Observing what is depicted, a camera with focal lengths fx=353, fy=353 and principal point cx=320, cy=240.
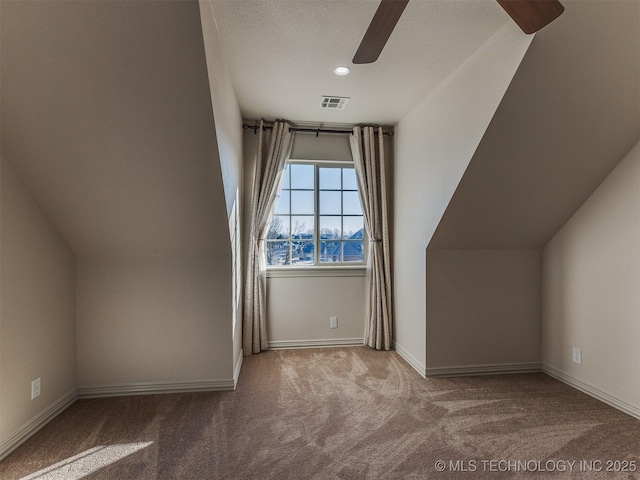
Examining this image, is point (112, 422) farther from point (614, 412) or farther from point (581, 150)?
point (581, 150)

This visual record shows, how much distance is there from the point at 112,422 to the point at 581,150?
3566mm

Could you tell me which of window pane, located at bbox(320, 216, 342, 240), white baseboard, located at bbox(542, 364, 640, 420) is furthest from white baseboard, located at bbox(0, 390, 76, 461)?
white baseboard, located at bbox(542, 364, 640, 420)

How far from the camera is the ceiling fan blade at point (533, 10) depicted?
4.48ft

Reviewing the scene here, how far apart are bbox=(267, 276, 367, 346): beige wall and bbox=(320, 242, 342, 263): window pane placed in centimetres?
24

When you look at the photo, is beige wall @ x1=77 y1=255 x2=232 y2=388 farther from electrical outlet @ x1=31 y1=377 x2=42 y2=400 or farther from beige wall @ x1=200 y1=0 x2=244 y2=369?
electrical outlet @ x1=31 y1=377 x2=42 y2=400

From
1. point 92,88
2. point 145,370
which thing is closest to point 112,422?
point 145,370

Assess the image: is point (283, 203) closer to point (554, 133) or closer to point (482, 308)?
point (482, 308)

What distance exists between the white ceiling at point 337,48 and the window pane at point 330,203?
1.01 meters

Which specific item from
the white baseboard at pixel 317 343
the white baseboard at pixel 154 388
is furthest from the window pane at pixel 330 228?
the white baseboard at pixel 154 388

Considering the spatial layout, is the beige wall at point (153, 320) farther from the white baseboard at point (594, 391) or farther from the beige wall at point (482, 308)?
the white baseboard at point (594, 391)

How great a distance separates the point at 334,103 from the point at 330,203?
1.15 metres

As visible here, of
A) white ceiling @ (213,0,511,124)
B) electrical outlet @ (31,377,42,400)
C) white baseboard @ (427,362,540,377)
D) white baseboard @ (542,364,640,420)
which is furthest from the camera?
white baseboard @ (427,362,540,377)

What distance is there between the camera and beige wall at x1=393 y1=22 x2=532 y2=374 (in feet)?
7.11

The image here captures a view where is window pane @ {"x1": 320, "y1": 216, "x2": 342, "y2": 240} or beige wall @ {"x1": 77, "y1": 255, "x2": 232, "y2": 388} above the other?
window pane @ {"x1": 320, "y1": 216, "x2": 342, "y2": 240}
